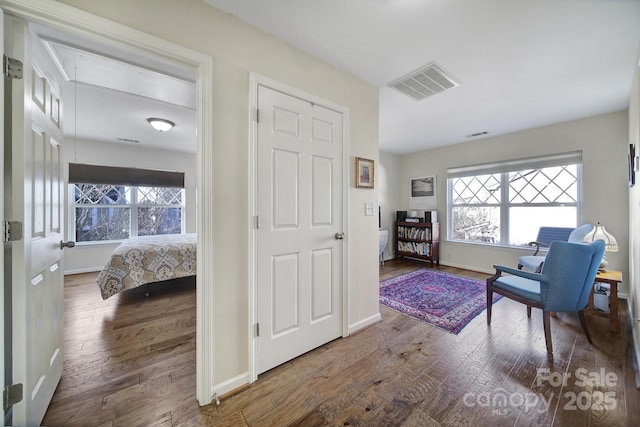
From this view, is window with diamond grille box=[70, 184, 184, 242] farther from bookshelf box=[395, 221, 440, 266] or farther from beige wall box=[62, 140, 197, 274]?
bookshelf box=[395, 221, 440, 266]

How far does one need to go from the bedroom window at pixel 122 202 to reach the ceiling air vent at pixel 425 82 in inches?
186

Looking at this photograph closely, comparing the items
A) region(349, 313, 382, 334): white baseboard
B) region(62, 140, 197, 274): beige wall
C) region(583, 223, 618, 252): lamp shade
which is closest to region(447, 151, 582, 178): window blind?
region(583, 223, 618, 252): lamp shade

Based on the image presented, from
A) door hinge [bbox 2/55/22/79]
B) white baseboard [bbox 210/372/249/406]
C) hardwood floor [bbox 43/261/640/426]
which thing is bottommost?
hardwood floor [bbox 43/261/640/426]

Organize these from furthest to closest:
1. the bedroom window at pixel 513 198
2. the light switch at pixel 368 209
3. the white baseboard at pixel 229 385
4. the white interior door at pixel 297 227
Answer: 1. the bedroom window at pixel 513 198
2. the light switch at pixel 368 209
3. the white interior door at pixel 297 227
4. the white baseboard at pixel 229 385

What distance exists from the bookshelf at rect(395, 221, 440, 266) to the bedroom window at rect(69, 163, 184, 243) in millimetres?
4869

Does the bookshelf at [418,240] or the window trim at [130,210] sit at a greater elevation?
the window trim at [130,210]

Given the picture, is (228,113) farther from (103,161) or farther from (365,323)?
(103,161)

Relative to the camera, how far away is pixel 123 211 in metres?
4.71

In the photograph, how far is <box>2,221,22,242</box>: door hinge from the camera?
975mm

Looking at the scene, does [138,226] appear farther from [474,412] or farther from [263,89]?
[474,412]

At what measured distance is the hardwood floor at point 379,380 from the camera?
50.9 inches

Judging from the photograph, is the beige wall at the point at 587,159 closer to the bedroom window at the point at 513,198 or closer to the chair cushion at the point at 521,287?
the bedroom window at the point at 513,198

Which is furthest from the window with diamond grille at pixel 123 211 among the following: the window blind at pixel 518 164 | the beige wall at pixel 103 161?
the window blind at pixel 518 164

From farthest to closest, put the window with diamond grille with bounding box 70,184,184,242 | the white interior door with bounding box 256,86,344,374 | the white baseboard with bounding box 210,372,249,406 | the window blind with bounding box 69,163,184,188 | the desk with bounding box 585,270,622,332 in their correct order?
the window with diamond grille with bounding box 70,184,184,242 → the window blind with bounding box 69,163,184,188 → the desk with bounding box 585,270,622,332 → the white interior door with bounding box 256,86,344,374 → the white baseboard with bounding box 210,372,249,406
